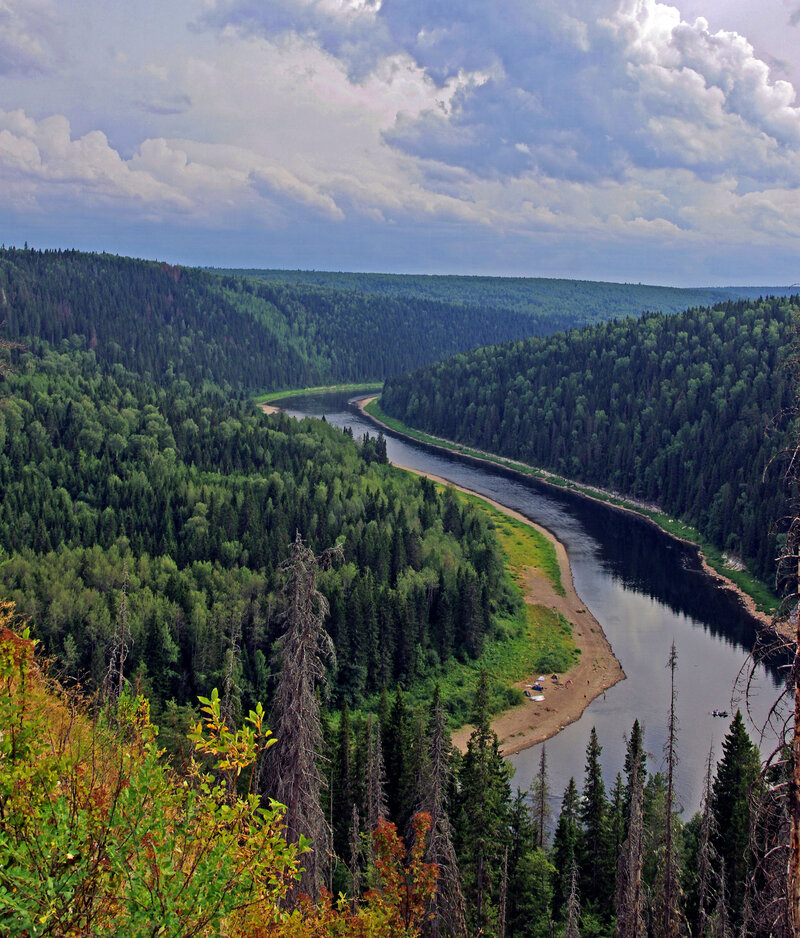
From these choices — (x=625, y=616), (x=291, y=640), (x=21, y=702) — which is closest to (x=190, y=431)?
(x=625, y=616)

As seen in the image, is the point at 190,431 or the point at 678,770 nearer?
the point at 678,770

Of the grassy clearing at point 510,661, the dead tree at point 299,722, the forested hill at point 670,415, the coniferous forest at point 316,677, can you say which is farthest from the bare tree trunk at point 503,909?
the forested hill at point 670,415

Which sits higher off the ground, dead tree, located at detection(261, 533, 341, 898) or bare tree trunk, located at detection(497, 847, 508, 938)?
dead tree, located at detection(261, 533, 341, 898)

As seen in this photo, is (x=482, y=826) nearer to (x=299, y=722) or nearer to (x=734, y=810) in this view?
(x=734, y=810)

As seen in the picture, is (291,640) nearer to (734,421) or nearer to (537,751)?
(537,751)

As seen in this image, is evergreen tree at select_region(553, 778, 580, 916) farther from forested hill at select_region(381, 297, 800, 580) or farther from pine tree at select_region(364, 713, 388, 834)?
forested hill at select_region(381, 297, 800, 580)

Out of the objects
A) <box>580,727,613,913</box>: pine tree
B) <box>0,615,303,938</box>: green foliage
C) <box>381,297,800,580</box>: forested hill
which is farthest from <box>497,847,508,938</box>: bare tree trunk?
<box>381,297,800,580</box>: forested hill

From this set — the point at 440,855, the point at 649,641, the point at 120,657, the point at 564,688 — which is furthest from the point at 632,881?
the point at 649,641
